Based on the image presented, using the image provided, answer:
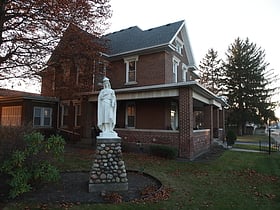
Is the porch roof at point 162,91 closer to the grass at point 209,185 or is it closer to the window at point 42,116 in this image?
the grass at point 209,185

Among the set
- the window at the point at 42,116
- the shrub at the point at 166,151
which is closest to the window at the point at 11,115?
the window at the point at 42,116

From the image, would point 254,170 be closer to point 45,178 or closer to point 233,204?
point 233,204

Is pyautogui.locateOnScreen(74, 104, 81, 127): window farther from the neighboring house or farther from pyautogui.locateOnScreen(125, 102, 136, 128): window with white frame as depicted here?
pyautogui.locateOnScreen(125, 102, 136, 128): window with white frame

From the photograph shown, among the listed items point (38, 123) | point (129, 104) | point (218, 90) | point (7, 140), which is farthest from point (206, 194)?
point (218, 90)

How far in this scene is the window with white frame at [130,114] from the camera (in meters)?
18.1

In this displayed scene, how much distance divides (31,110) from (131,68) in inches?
391

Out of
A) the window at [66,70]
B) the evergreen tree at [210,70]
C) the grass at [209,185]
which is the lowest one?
the grass at [209,185]

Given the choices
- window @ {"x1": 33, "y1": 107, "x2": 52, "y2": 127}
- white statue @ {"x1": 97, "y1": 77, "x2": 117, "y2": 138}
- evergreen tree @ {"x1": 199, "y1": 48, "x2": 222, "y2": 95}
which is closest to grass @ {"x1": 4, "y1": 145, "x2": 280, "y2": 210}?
white statue @ {"x1": 97, "y1": 77, "x2": 117, "y2": 138}

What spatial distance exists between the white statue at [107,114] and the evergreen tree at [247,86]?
38047mm

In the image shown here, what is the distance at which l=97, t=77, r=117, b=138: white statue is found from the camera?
703 cm

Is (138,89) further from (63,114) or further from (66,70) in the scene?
(63,114)

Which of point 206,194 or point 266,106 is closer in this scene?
point 206,194

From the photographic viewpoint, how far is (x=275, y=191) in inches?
277

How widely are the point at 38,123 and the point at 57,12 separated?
1216 cm
